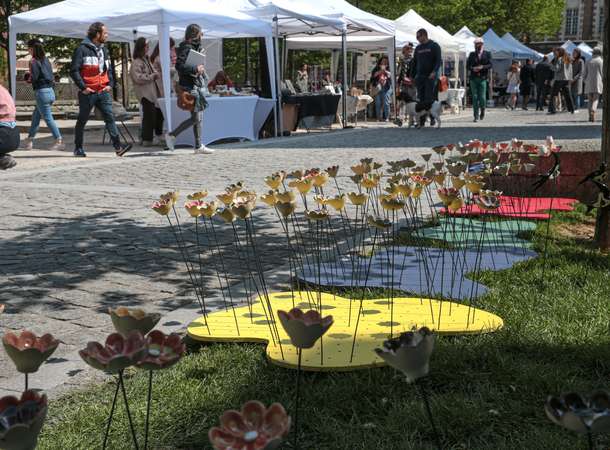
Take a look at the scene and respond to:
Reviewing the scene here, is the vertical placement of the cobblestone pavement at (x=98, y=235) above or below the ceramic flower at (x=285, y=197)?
below

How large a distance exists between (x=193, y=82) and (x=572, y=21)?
73322 mm

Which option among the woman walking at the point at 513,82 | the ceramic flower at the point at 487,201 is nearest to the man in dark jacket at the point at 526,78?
the woman walking at the point at 513,82

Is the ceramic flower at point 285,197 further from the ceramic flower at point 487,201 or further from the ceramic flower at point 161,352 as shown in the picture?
the ceramic flower at point 161,352

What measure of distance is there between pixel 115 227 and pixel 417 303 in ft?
11.5

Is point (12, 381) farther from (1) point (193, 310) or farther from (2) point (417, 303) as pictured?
(2) point (417, 303)

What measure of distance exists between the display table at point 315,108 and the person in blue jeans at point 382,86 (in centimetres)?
293

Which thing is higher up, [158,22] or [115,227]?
[158,22]

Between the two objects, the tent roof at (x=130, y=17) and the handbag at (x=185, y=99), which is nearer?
the handbag at (x=185, y=99)

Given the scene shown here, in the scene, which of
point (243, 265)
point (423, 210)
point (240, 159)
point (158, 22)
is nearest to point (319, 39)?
point (158, 22)

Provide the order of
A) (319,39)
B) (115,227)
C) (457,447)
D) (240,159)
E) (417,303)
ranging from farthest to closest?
(319,39) → (240,159) → (115,227) → (417,303) → (457,447)

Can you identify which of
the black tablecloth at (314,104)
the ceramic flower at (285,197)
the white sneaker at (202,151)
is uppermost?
the ceramic flower at (285,197)

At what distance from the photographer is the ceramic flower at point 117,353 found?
1.73 m

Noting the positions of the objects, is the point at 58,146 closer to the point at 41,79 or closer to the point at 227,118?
the point at 41,79

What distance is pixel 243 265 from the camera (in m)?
5.62
